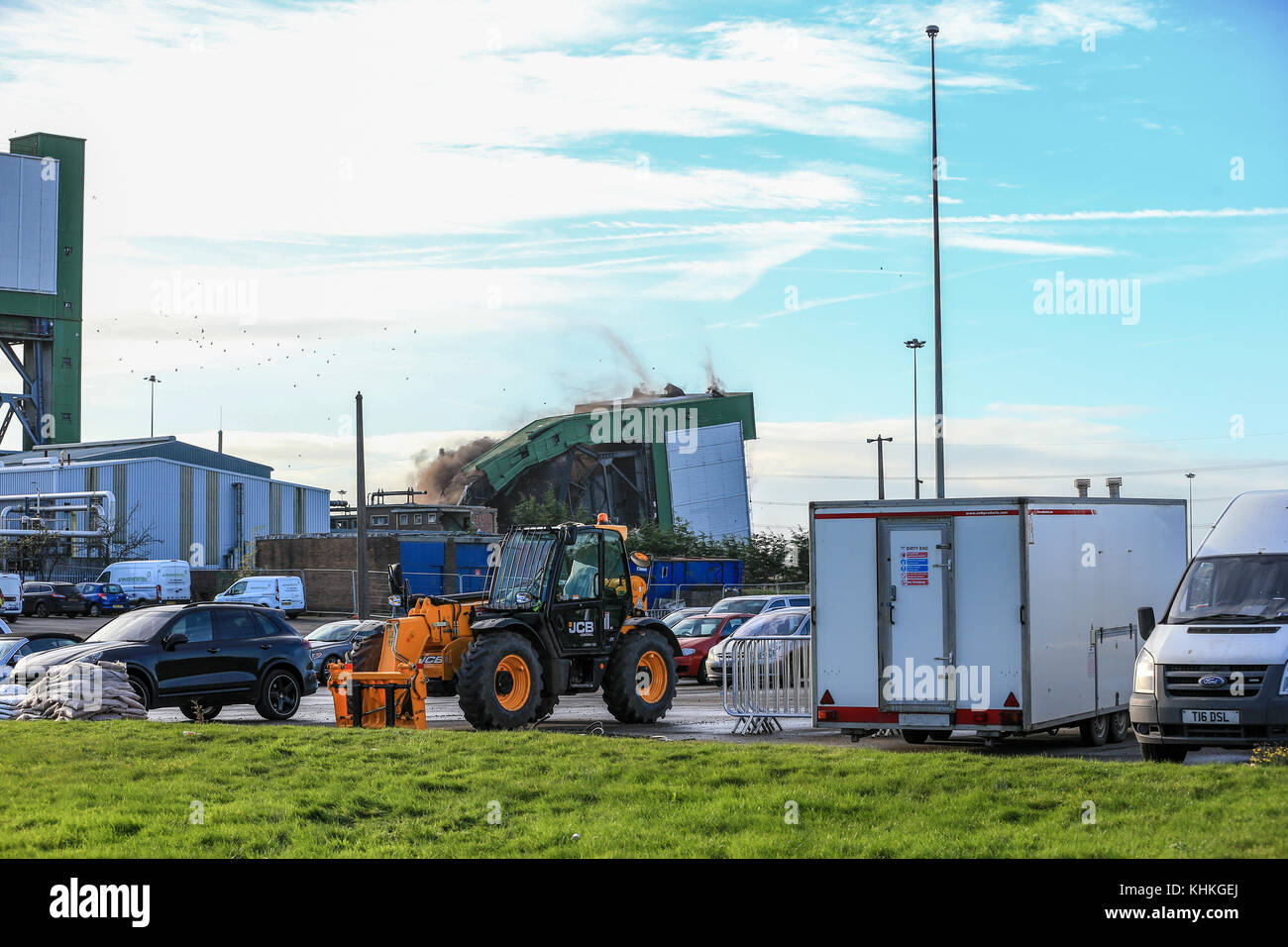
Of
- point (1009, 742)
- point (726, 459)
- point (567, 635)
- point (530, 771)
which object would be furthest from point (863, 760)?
point (726, 459)

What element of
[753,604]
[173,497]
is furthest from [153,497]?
[753,604]

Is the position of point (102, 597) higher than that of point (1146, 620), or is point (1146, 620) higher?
point (1146, 620)

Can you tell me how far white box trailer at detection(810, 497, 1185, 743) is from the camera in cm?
1434

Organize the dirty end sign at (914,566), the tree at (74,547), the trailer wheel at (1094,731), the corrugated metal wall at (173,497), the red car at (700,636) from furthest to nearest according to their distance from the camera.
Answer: the corrugated metal wall at (173,497) → the tree at (74,547) → the red car at (700,636) → the trailer wheel at (1094,731) → the dirty end sign at (914,566)

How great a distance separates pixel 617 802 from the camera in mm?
10109

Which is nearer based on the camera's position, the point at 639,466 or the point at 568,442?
the point at 568,442

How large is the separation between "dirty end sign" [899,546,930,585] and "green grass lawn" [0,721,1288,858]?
283 cm

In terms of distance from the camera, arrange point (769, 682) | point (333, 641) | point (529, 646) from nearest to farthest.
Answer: point (529, 646) → point (769, 682) → point (333, 641)

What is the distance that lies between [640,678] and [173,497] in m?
55.8

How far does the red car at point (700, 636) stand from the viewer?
30047 mm

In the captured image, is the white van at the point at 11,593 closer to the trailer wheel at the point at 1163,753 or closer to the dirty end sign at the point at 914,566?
the dirty end sign at the point at 914,566

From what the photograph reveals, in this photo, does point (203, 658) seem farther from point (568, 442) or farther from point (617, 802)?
point (568, 442)

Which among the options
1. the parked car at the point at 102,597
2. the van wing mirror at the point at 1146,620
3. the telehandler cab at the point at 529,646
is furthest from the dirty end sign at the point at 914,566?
the parked car at the point at 102,597

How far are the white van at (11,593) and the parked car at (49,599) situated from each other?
1167 mm
